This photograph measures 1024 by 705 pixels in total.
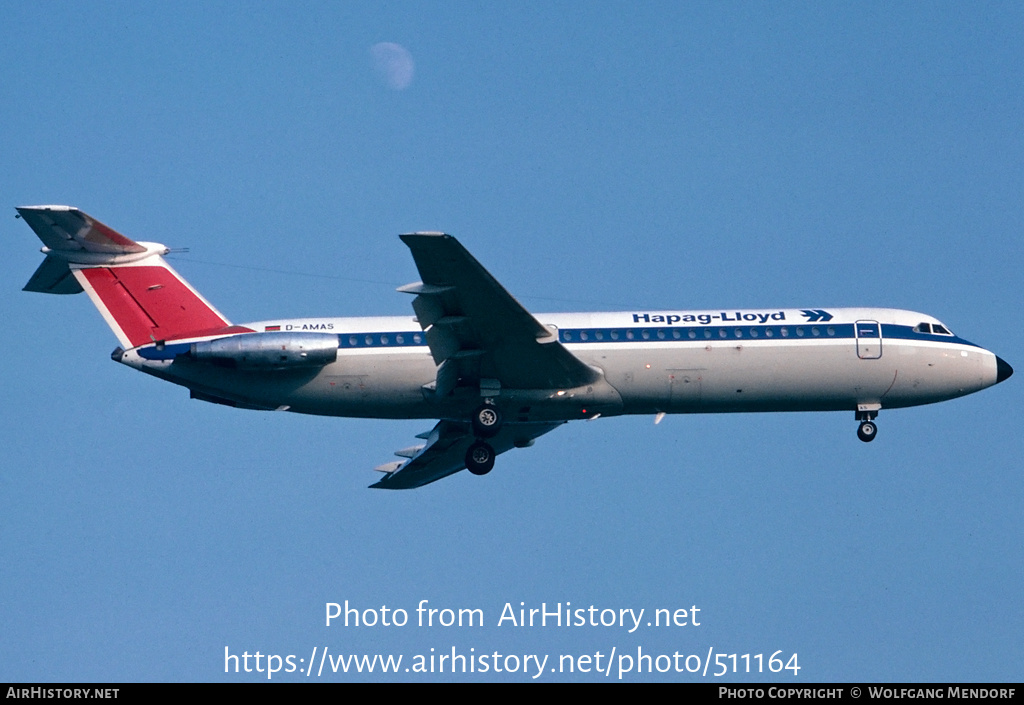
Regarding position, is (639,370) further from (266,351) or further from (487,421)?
(266,351)

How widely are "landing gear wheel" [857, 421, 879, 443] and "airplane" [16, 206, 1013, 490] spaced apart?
1.81 ft

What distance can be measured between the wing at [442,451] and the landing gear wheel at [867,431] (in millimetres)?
8338

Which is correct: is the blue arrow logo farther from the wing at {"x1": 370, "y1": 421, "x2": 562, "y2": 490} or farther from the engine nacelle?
the engine nacelle

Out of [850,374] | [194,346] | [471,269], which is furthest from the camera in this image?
[850,374]

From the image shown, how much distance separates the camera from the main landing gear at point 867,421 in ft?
124

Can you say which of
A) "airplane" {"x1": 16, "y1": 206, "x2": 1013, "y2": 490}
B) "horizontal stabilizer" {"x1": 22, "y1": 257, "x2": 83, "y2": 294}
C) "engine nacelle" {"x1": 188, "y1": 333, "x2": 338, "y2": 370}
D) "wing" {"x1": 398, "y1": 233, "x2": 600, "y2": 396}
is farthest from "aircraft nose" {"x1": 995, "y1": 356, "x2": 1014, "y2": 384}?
"horizontal stabilizer" {"x1": 22, "y1": 257, "x2": 83, "y2": 294}

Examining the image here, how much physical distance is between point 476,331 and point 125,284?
944 centimetres

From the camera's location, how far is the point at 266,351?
34.7 metres

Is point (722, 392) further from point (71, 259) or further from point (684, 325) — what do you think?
point (71, 259)

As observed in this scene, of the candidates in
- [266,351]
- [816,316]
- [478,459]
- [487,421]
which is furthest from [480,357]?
[816,316]
